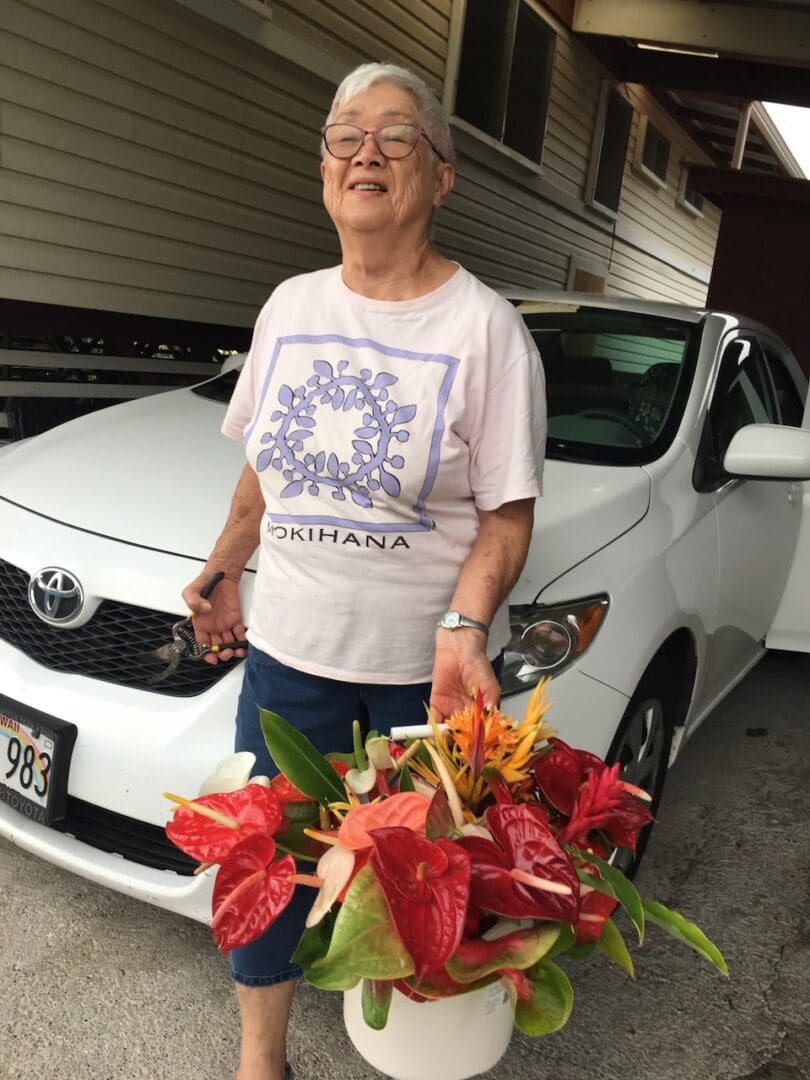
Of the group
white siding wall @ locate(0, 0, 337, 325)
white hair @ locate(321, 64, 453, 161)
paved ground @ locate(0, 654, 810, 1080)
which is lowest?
paved ground @ locate(0, 654, 810, 1080)

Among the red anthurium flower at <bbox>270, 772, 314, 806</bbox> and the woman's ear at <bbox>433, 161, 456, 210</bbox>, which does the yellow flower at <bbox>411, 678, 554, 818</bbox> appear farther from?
the woman's ear at <bbox>433, 161, 456, 210</bbox>

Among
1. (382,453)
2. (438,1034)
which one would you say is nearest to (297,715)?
(382,453)

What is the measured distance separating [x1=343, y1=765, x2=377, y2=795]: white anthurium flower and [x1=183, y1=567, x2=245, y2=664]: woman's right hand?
93 centimetres

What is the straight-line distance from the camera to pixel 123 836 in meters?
2.04

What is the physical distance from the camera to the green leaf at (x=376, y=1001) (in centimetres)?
92

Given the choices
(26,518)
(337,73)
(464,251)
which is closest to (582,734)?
(26,518)

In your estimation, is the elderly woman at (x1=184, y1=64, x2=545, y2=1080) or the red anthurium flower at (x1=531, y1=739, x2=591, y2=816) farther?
the elderly woman at (x1=184, y1=64, x2=545, y2=1080)

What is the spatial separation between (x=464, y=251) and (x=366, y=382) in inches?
321

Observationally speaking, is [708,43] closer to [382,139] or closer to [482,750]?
[382,139]

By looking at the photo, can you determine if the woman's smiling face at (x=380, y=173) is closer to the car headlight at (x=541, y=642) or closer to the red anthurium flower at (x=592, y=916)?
the car headlight at (x=541, y=642)

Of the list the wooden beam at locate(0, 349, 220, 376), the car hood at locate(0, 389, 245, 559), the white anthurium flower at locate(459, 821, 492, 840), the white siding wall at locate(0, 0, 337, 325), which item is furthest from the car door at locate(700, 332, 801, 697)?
the wooden beam at locate(0, 349, 220, 376)

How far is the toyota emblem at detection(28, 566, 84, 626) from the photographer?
213 cm

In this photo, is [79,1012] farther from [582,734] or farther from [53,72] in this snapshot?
[53,72]

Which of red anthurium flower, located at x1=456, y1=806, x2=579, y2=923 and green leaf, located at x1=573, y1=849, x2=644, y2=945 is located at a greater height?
red anthurium flower, located at x1=456, y1=806, x2=579, y2=923
